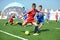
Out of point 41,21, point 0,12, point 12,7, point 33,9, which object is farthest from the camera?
point 0,12

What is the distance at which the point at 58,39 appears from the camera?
10578 millimetres

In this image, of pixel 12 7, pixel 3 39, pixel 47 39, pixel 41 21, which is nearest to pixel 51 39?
pixel 47 39

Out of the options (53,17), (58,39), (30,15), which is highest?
(30,15)

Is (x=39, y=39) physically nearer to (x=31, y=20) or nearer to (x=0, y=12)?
(x=31, y=20)

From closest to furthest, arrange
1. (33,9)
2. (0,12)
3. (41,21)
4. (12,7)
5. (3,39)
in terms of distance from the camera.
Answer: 1. (3,39)
2. (33,9)
3. (41,21)
4. (12,7)
5. (0,12)

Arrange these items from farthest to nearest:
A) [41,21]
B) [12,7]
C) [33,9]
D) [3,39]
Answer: [12,7] → [41,21] → [33,9] → [3,39]

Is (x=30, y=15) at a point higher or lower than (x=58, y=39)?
higher

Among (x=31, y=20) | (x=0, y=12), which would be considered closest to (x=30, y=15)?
(x=31, y=20)

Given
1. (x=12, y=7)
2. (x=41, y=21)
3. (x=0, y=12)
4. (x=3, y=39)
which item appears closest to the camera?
(x=3, y=39)

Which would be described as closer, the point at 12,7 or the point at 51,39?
the point at 51,39

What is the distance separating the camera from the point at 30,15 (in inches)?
521

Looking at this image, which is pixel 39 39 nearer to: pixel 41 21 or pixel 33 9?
pixel 33 9

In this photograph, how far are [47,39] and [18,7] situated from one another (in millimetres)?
80546

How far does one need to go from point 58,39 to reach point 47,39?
1.86ft
